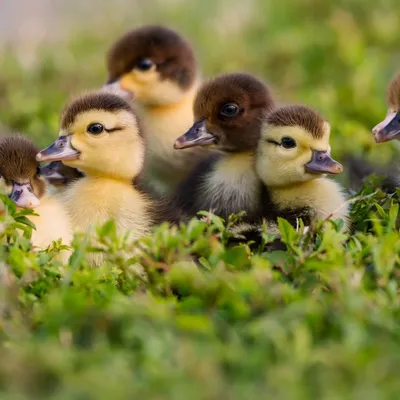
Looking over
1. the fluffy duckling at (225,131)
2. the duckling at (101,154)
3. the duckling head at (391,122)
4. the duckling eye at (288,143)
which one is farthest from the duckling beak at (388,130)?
the duckling at (101,154)

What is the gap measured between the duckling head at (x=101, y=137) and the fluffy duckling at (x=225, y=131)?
0.24 m

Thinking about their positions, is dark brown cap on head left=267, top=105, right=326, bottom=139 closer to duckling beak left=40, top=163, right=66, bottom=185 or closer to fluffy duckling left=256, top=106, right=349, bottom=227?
fluffy duckling left=256, top=106, right=349, bottom=227

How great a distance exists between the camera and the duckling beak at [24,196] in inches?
144

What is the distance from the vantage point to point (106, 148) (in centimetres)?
398

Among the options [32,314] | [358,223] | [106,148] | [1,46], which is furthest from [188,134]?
[1,46]

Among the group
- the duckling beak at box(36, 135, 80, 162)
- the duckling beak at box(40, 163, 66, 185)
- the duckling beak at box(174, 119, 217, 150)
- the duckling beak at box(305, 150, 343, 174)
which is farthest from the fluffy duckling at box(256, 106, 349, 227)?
the duckling beak at box(40, 163, 66, 185)

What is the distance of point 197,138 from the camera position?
13.7ft

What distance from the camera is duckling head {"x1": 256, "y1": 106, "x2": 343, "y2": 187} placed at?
3.83 metres

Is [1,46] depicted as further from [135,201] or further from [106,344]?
[106,344]

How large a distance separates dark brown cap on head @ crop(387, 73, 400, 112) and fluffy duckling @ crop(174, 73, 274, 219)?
49 cm

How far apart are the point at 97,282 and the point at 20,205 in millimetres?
601

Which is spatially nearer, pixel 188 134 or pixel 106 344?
pixel 106 344

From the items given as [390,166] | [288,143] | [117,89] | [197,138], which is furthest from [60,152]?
[390,166]

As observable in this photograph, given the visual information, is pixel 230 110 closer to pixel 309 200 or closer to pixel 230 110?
pixel 230 110
